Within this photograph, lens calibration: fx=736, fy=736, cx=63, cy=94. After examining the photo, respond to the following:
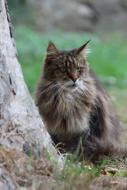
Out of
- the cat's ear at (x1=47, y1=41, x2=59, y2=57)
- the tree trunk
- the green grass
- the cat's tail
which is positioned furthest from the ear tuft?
the green grass

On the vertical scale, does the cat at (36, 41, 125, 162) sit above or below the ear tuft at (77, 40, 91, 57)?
below

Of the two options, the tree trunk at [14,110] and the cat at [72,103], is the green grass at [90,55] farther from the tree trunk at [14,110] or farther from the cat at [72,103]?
the tree trunk at [14,110]

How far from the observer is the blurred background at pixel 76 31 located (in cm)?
1378

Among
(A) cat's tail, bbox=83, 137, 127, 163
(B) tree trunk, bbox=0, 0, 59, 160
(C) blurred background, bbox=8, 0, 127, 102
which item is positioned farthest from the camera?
(C) blurred background, bbox=8, 0, 127, 102

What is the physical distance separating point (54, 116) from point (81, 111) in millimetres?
272

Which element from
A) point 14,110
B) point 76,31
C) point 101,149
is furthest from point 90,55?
point 14,110

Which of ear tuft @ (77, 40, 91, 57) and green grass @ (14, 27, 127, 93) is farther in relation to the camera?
green grass @ (14, 27, 127, 93)

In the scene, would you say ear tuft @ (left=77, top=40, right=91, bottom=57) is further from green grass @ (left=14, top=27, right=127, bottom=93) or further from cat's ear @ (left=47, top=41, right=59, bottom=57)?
green grass @ (left=14, top=27, right=127, bottom=93)

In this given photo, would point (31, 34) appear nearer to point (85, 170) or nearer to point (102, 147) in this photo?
point (102, 147)

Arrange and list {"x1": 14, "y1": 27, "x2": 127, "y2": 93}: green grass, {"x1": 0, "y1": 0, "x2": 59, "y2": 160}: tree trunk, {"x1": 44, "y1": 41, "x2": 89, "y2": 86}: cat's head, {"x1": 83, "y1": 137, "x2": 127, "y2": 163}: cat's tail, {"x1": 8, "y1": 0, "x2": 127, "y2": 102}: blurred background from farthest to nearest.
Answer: {"x1": 8, "y1": 0, "x2": 127, "y2": 102}: blurred background → {"x1": 14, "y1": 27, "x2": 127, "y2": 93}: green grass → {"x1": 83, "y1": 137, "x2": 127, "y2": 163}: cat's tail → {"x1": 44, "y1": 41, "x2": 89, "y2": 86}: cat's head → {"x1": 0, "y1": 0, "x2": 59, "y2": 160}: tree trunk

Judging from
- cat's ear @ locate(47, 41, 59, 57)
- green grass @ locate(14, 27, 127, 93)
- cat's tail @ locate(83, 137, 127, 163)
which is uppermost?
cat's ear @ locate(47, 41, 59, 57)

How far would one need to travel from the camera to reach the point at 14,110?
5762 mm

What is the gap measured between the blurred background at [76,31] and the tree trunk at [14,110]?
594 centimetres

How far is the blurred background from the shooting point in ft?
45.2
